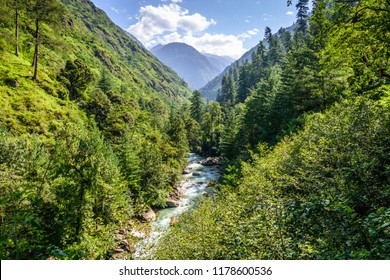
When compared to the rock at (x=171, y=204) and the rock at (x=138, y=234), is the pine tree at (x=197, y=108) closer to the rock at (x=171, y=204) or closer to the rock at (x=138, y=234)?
the rock at (x=171, y=204)

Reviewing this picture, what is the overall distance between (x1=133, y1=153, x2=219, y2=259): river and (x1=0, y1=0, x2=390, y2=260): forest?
2.21 metres

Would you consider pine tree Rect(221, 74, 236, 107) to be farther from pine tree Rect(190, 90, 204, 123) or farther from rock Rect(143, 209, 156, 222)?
rock Rect(143, 209, 156, 222)

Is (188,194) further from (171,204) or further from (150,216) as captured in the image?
(150,216)

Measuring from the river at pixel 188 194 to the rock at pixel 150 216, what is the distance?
0.66m

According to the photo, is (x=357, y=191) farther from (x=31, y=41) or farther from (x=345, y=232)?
(x=31, y=41)

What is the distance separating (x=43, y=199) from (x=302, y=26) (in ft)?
373

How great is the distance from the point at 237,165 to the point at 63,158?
29.2 metres

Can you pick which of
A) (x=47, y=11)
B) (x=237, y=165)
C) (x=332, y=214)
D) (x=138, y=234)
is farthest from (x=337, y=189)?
(x=47, y=11)

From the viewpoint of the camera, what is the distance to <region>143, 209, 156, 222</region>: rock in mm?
35406

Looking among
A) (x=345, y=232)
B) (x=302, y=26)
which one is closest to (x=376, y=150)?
(x=345, y=232)

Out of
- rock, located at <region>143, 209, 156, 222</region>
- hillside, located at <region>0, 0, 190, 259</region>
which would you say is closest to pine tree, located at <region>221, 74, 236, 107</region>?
hillside, located at <region>0, 0, 190, 259</region>

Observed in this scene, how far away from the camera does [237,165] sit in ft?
143

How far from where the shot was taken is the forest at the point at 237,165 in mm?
7031

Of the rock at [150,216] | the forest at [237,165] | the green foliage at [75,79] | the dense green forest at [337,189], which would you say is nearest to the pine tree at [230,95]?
the forest at [237,165]
